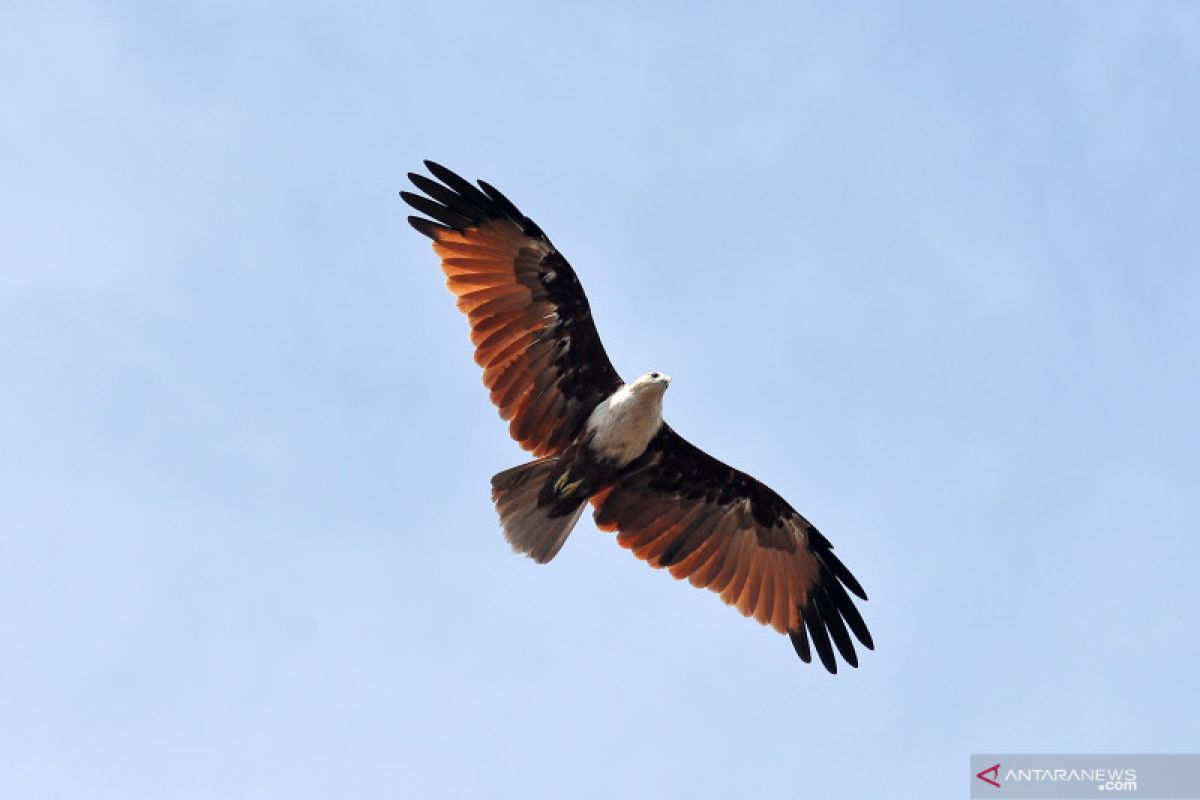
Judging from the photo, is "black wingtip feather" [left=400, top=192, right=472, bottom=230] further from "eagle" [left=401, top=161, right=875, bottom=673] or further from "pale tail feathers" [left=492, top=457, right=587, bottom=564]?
"pale tail feathers" [left=492, top=457, right=587, bottom=564]

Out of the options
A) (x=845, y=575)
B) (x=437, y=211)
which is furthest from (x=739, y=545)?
(x=437, y=211)

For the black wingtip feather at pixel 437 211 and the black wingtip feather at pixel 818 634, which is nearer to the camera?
the black wingtip feather at pixel 437 211

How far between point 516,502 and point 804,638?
3.62 meters

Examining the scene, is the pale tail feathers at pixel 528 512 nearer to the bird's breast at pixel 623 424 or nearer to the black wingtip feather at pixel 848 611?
the bird's breast at pixel 623 424

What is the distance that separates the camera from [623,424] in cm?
1725

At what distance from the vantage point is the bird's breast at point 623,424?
17.2 metres

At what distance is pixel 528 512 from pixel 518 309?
1.98 metres

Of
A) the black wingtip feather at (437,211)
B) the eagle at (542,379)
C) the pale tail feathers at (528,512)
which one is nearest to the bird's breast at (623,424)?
the eagle at (542,379)

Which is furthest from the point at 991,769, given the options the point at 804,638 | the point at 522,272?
the point at 522,272

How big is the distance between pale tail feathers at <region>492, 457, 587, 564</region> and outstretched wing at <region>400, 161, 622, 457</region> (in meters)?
0.32

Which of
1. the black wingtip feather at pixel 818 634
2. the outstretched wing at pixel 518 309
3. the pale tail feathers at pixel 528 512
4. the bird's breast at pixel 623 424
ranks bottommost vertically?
the pale tail feathers at pixel 528 512

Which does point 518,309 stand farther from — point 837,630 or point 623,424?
point 837,630

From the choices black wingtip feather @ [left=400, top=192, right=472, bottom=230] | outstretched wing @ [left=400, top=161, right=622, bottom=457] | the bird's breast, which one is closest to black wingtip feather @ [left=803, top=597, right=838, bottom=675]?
the bird's breast

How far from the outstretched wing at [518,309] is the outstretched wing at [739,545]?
1.18 metres
